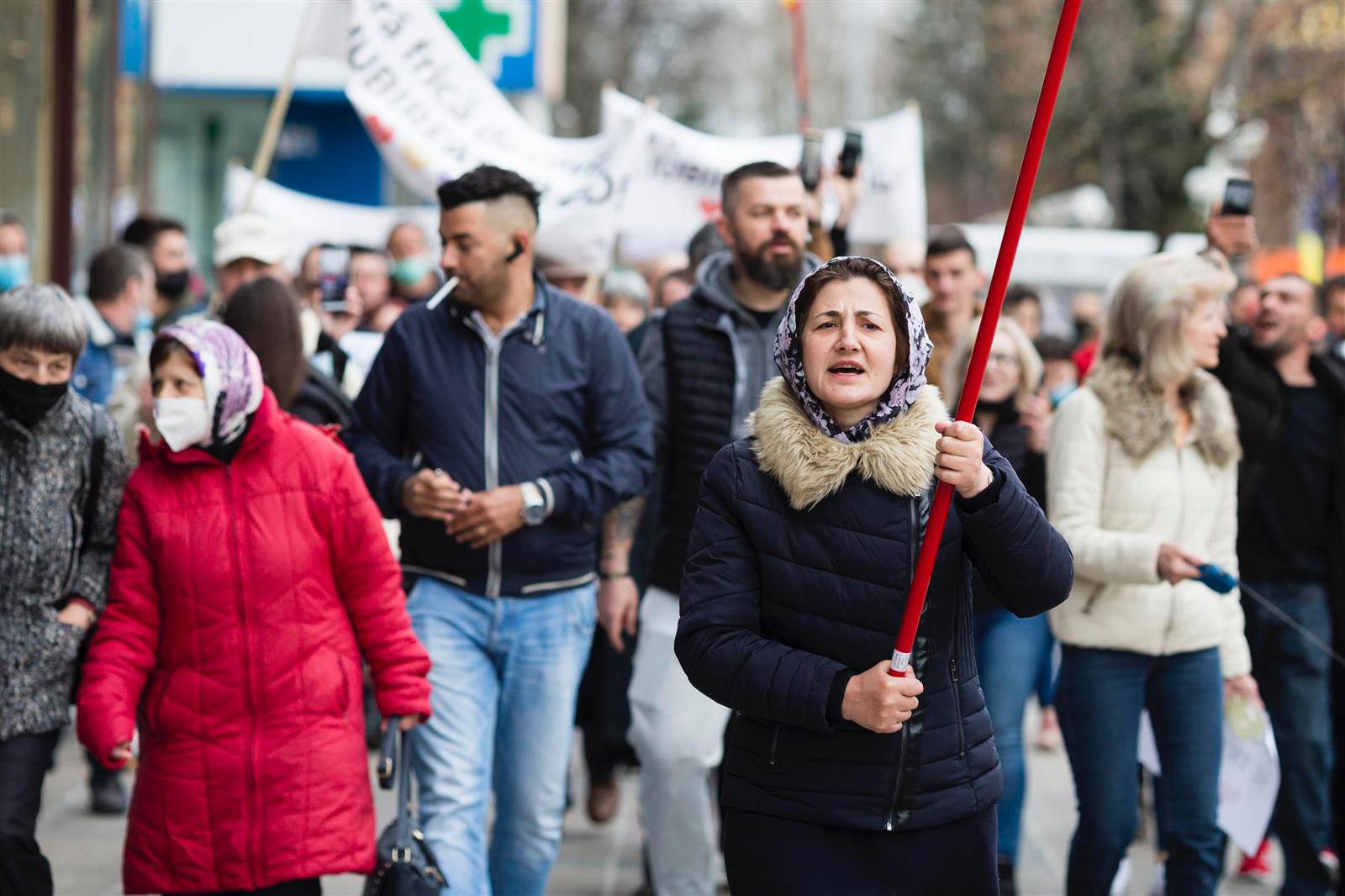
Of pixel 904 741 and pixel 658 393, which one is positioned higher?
pixel 658 393

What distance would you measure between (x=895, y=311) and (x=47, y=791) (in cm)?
574

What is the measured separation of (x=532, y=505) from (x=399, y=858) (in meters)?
1.10

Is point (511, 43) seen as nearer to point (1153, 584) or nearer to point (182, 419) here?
point (1153, 584)

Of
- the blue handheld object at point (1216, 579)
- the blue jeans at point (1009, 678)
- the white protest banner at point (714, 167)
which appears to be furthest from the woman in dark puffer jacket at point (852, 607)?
the white protest banner at point (714, 167)

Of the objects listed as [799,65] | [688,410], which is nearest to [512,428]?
[688,410]

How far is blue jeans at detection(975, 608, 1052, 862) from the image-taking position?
6512 mm

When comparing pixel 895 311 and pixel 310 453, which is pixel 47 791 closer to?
pixel 310 453

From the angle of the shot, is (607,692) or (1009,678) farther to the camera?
(607,692)

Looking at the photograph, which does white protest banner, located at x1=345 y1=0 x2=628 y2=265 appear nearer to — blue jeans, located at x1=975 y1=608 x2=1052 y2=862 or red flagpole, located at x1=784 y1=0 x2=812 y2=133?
red flagpole, located at x1=784 y1=0 x2=812 y2=133

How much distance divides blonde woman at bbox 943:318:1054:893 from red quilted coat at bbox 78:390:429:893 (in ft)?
7.38

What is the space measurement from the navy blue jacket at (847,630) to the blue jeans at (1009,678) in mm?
2674

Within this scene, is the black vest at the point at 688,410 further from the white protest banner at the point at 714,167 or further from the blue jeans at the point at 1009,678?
the white protest banner at the point at 714,167

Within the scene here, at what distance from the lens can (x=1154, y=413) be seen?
18.6ft

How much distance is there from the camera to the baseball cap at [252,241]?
7.67 metres
